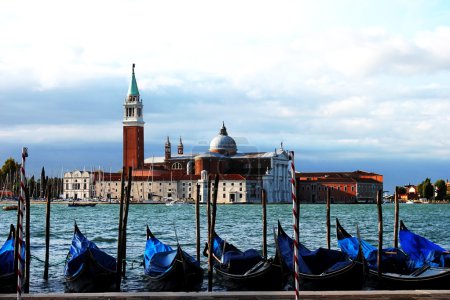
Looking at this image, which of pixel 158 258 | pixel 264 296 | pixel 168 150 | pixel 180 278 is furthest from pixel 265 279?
pixel 168 150

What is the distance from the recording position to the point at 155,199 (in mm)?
84188

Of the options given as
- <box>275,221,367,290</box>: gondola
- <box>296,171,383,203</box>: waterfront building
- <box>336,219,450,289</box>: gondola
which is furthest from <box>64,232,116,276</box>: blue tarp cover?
<box>296,171,383,203</box>: waterfront building

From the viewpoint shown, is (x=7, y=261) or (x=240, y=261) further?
(x=240, y=261)

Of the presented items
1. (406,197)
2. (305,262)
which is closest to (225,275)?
(305,262)

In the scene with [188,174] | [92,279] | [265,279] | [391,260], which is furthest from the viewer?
[188,174]

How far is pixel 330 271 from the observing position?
10742 millimetres

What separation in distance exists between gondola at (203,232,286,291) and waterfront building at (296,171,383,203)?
78451 mm

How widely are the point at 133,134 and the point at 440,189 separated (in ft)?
141

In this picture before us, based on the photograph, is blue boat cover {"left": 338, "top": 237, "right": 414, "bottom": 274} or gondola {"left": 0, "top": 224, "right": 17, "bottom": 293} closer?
gondola {"left": 0, "top": 224, "right": 17, "bottom": 293}

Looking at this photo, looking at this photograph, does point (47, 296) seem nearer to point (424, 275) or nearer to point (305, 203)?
point (424, 275)

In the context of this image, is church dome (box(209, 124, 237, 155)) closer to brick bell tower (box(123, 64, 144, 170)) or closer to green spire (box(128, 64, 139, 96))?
brick bell tower (box(123, 64, 144, 170))

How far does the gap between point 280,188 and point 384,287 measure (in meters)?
78.1

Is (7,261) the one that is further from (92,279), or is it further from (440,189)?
(440,189)

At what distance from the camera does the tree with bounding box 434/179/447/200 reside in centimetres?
10044
